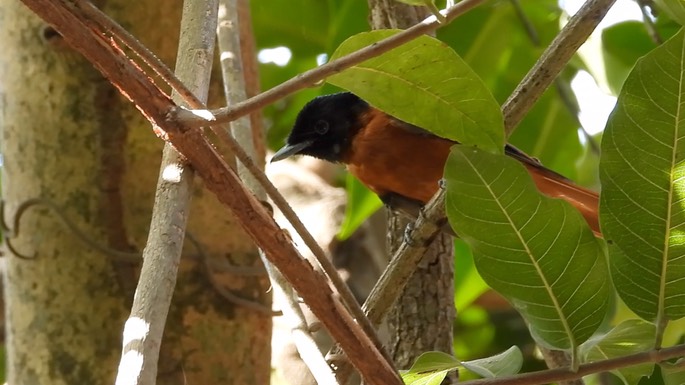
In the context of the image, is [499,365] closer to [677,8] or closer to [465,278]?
[677,8]

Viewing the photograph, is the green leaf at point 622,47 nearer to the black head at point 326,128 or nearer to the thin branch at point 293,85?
the black head at point 326,128

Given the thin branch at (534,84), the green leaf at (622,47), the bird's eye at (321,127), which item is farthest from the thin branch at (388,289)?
the bird's eye at (321,127)

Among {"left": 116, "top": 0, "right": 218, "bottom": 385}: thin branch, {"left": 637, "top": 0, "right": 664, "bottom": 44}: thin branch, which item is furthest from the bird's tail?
{"left": 116, "top": 0, "right": 218, "bottom": 385}: thin branch

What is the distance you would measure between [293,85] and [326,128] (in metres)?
2.26

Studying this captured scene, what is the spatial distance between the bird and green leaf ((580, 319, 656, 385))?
4.21 ft

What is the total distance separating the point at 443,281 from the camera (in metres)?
2.21

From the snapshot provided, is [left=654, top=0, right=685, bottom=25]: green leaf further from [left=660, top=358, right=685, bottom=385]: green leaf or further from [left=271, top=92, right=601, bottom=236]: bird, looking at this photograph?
[left=271, top=92, right=601, bottom=236]: bird

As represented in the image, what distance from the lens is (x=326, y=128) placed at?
3.26m

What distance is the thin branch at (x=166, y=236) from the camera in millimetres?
895

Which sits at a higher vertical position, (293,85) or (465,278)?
(465,278)

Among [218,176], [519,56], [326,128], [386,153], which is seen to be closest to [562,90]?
[519,56]

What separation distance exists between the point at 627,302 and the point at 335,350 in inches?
22.5

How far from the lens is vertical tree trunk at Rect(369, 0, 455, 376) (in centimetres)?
213

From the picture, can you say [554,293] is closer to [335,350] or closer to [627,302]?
[627,302]
